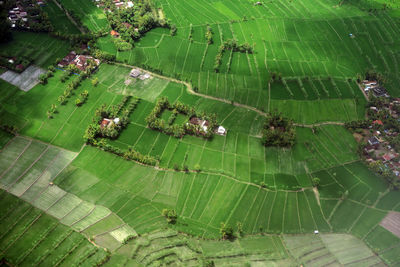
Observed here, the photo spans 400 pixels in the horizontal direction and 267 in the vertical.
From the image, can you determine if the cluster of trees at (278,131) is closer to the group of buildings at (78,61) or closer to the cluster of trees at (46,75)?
the group of buildings at (78,61)

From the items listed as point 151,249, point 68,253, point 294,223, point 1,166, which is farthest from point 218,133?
point 1,166

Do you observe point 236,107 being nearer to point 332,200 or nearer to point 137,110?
point 137,110

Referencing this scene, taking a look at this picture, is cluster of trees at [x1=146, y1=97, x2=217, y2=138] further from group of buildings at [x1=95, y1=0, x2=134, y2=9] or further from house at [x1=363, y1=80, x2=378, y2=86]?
group of buildings at [x1=95, y1=0, x2=134, y2=9]

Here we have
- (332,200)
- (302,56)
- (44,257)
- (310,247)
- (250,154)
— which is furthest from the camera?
(302,56)

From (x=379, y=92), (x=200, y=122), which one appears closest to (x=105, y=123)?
(x=200, y=122)

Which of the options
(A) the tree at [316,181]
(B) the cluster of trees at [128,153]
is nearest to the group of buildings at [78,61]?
(B) the cluster of trees at [128,153]

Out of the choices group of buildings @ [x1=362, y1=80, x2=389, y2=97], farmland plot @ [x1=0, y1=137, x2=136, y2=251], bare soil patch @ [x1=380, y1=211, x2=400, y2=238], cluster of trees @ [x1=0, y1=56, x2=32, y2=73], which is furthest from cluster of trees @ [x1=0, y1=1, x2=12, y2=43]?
bare soil patch @ [x1=380, y1=211, x2=400, y2=238]
